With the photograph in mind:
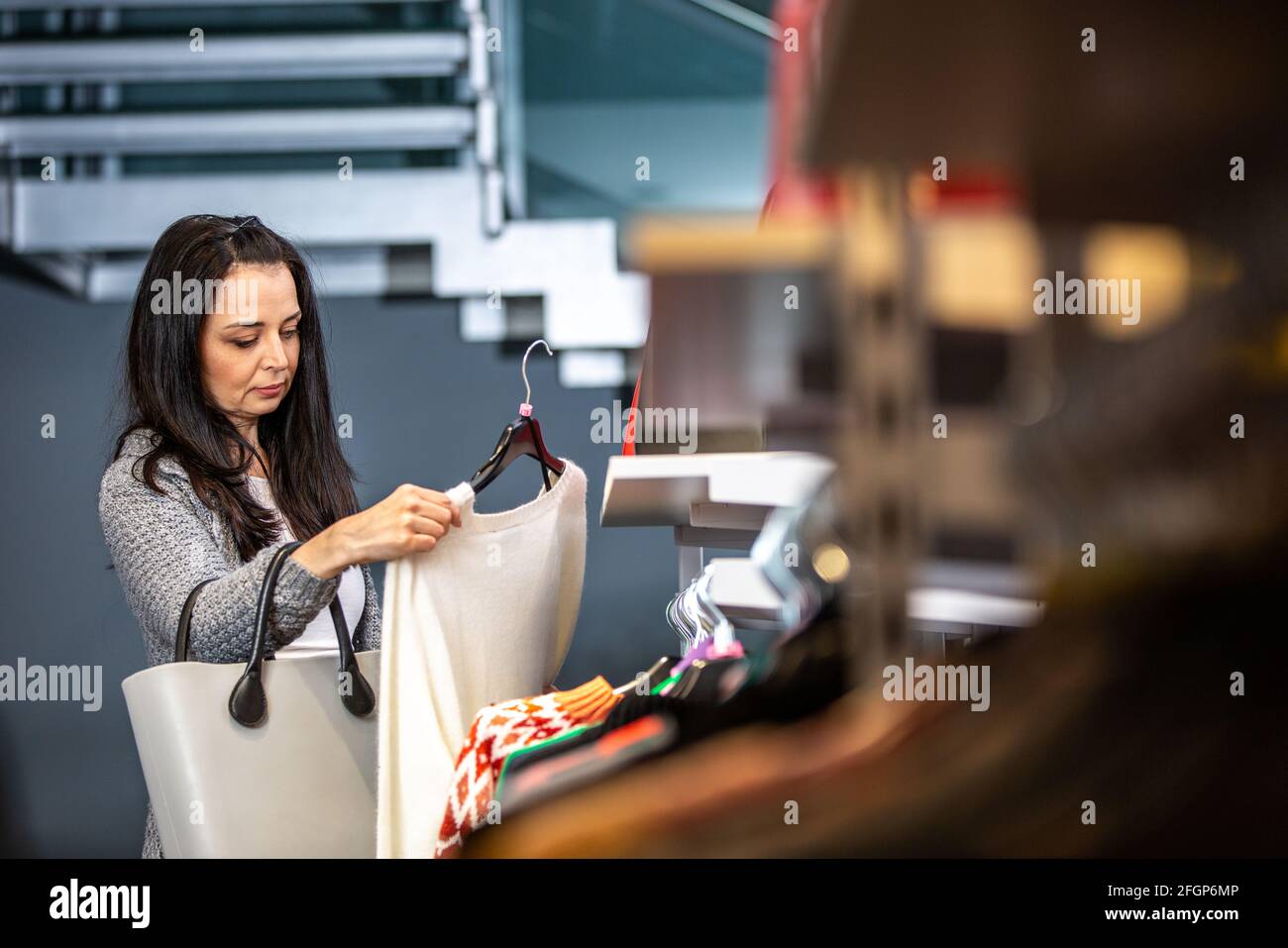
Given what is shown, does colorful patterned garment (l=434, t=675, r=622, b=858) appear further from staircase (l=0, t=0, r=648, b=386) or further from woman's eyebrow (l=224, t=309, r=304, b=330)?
staircase (l=0, t=0, r=648, b=386)

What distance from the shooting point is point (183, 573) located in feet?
3.90

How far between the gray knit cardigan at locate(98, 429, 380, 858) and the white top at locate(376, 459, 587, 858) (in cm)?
10

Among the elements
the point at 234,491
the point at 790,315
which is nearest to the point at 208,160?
the point at 234,491

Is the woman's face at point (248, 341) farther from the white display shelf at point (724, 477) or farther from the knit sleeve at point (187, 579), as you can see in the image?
the white display shelf at point (724, 477)

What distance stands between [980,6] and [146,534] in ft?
3.01

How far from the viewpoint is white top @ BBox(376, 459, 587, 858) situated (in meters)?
1.11

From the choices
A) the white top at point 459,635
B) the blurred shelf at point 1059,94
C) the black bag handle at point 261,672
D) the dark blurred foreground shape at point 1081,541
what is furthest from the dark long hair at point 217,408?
the blurred shelf at point 1059,94

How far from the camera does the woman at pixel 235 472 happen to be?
1.15 m

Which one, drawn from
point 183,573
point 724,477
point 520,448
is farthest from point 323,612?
point 724,477

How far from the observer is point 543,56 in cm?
193

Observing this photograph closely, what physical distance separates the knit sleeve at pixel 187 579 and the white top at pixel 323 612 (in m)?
0.07

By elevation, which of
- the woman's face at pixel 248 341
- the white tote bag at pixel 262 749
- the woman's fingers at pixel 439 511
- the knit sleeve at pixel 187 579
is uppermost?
the woman's face at pixel 248 341

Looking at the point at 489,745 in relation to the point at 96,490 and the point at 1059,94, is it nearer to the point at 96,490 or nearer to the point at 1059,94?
the point at 1059,94
